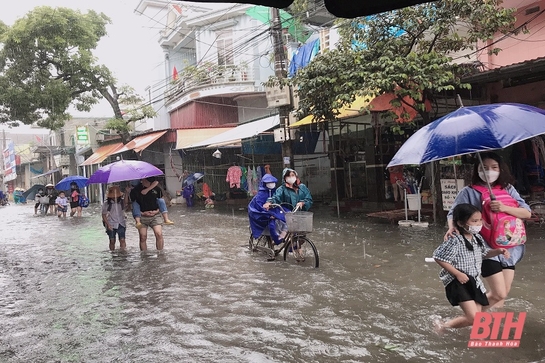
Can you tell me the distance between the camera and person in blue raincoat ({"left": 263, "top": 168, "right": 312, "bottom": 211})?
7.53 meters

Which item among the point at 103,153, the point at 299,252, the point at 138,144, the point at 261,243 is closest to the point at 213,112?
the point at 138,144

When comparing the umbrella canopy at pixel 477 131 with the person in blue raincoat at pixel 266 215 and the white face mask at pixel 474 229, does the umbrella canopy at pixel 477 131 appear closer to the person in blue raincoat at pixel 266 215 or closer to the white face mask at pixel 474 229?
the white face mask at pixel 474 229

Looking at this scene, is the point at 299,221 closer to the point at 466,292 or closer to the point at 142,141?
the point at 466,292

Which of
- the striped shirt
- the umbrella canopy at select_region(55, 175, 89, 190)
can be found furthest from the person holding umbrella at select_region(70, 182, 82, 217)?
the striped shirt

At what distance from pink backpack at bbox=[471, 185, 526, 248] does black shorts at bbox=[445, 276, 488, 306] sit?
41cm

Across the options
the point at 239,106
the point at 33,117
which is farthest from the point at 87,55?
the point at 239,106

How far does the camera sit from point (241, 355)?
4.07 m

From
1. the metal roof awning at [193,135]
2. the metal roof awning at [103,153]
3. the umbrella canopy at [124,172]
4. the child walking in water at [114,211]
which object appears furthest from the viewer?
the metal roof awning at [103,153]

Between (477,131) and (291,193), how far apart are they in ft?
13.4

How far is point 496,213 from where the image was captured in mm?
3879

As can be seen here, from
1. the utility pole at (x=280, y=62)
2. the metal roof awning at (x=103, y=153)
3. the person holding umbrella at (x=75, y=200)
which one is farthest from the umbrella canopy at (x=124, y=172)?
the metal roof awning at (x=103, y=153)

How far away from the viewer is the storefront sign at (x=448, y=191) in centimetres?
1014

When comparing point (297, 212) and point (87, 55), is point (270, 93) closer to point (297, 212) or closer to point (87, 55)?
point (297, 212)

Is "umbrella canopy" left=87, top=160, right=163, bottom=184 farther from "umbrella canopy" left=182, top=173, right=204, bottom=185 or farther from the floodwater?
"umbrella canopy" left=182, top=173, right=204, bottom=185
